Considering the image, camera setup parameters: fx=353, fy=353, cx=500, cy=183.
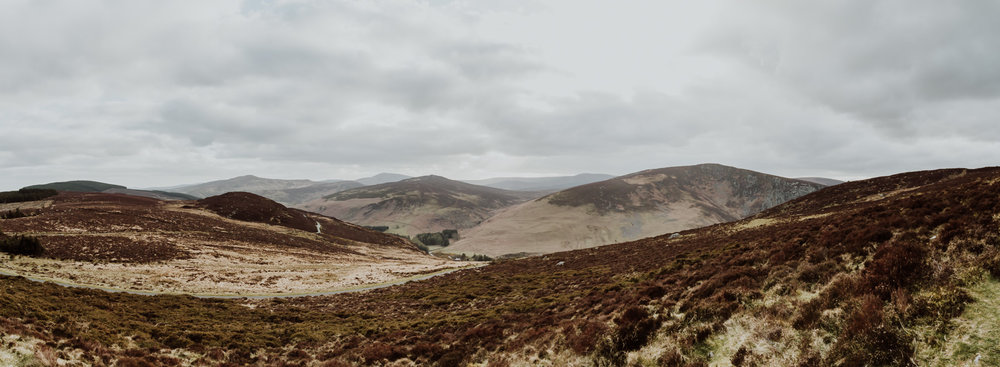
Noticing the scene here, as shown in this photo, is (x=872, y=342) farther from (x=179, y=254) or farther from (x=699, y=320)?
(x=179, y=254)

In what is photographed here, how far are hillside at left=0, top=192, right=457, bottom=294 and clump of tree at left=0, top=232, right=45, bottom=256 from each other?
136 cm

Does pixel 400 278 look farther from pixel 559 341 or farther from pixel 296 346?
pixel 559 341

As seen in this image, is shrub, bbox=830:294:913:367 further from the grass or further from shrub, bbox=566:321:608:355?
shrub, bbox=566:321:608:355

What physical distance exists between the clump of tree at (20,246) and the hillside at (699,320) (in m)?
24.6

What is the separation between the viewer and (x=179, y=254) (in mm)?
56594

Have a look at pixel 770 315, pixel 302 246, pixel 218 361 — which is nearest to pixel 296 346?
pixel 218 361

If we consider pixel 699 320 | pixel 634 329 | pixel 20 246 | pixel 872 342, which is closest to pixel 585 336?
pixel 634 329

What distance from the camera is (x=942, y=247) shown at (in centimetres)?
1042

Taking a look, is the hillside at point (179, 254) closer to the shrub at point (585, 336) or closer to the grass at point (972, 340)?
the shrub at point (585, 336)

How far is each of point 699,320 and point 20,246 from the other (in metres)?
70.0

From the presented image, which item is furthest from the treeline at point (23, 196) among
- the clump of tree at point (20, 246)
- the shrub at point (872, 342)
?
the shrub at point (872, 342)

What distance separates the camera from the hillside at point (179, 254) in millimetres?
41613

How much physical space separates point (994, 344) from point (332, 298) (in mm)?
45984

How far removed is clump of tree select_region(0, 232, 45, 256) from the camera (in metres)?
41.3
